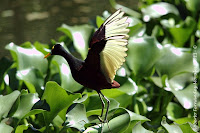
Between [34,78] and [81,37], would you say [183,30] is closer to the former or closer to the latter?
[81,37]

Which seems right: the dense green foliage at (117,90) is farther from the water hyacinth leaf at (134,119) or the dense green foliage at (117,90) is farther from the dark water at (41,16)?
the dark water at (41,16)

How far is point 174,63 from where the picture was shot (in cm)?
270

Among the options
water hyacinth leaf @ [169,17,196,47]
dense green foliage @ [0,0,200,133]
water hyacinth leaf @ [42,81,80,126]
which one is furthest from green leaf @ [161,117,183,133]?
water hyacinth leaf @ [169,17,196,47]

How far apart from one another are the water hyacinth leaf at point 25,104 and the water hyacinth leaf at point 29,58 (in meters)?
0.45

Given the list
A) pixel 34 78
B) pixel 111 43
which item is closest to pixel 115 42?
pixel 111 43

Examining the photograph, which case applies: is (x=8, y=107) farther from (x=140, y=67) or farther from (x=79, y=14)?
(x=79, y=14)

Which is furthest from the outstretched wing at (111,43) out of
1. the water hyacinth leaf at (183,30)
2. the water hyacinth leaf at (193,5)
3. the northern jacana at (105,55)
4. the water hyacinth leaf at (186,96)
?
the water hyacinth leaf at (193,5)

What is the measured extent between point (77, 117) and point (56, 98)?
0.14 meters

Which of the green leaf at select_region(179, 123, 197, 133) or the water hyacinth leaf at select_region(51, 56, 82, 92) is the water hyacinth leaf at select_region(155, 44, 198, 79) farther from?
the green leaf at select_region(179, 123, 197, 133)

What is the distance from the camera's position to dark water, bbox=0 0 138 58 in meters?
5.36

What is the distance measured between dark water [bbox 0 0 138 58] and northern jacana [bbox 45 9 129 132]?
125 inches

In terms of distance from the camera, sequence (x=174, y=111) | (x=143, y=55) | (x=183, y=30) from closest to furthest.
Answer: (x=143, y=55) → (x=174, y=111) → (x=183, y=30)

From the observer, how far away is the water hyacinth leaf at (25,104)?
2023 millimetres

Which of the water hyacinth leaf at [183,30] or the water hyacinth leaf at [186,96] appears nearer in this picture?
the water hyacinth leaf at [186,96]
